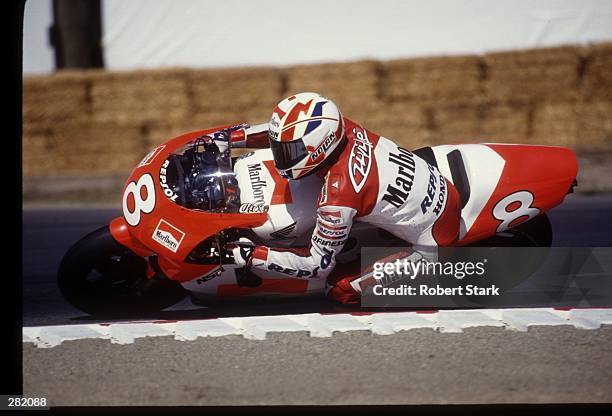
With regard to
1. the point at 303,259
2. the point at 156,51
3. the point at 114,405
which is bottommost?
the point at 114,405

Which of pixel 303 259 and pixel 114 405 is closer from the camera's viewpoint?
pixel 114 405

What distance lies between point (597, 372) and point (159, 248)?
2.43m

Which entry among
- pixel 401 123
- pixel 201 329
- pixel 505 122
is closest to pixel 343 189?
pixel 201 329

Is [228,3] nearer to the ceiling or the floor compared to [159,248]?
nearer to the ceiling

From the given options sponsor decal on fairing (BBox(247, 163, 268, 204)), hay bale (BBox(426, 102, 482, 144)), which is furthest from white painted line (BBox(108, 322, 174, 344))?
hay bale (BBox(426, 102, 482, 144))

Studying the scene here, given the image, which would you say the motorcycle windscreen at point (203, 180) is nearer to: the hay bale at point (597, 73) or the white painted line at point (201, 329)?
the white painted line at point (201, 329)

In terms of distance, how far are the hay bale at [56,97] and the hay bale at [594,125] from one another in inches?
252

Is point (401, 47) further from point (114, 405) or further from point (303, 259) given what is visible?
point (114, 405)

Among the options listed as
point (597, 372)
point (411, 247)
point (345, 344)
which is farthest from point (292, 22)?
point (597, 372)

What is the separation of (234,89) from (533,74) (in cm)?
390

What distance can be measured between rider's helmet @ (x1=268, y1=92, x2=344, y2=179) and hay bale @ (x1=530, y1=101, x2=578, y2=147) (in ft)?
19.0

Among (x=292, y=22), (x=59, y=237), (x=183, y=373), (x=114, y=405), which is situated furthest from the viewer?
(x=292, y=22)

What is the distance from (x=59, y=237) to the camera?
8.02 m

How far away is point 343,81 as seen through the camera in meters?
11.4
